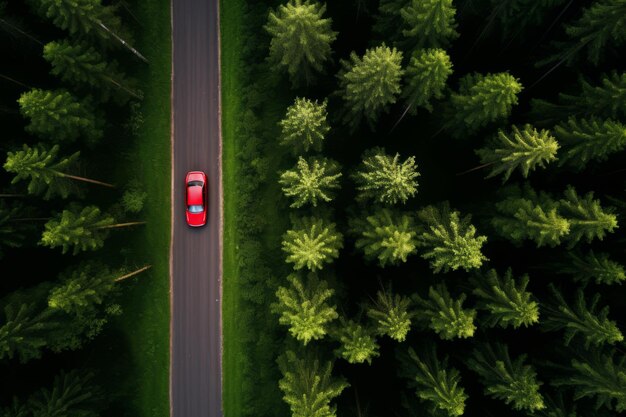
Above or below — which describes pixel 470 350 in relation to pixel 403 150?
below

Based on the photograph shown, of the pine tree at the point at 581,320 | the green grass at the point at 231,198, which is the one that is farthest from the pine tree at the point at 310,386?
the pine tree at the point at 581,320

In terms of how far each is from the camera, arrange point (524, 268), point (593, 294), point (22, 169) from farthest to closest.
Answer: point (524, 268)
point (593, 294)
point (22, 169)

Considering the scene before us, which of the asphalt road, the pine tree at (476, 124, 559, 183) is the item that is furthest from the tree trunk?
the pine tree at (476, 124, 559, 183)

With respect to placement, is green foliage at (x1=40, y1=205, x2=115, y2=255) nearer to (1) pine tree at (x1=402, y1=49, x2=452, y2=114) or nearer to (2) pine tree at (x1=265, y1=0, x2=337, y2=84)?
(2) pine tree at (x1=265, y1=0, x2=337, y2=84)

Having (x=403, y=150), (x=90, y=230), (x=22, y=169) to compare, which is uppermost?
(x=403, y=150)

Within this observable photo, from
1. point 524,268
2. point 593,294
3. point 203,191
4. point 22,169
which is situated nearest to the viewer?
point 22,169

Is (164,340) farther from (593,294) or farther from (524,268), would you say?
(593,294)

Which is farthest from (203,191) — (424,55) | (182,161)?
(424,55)
